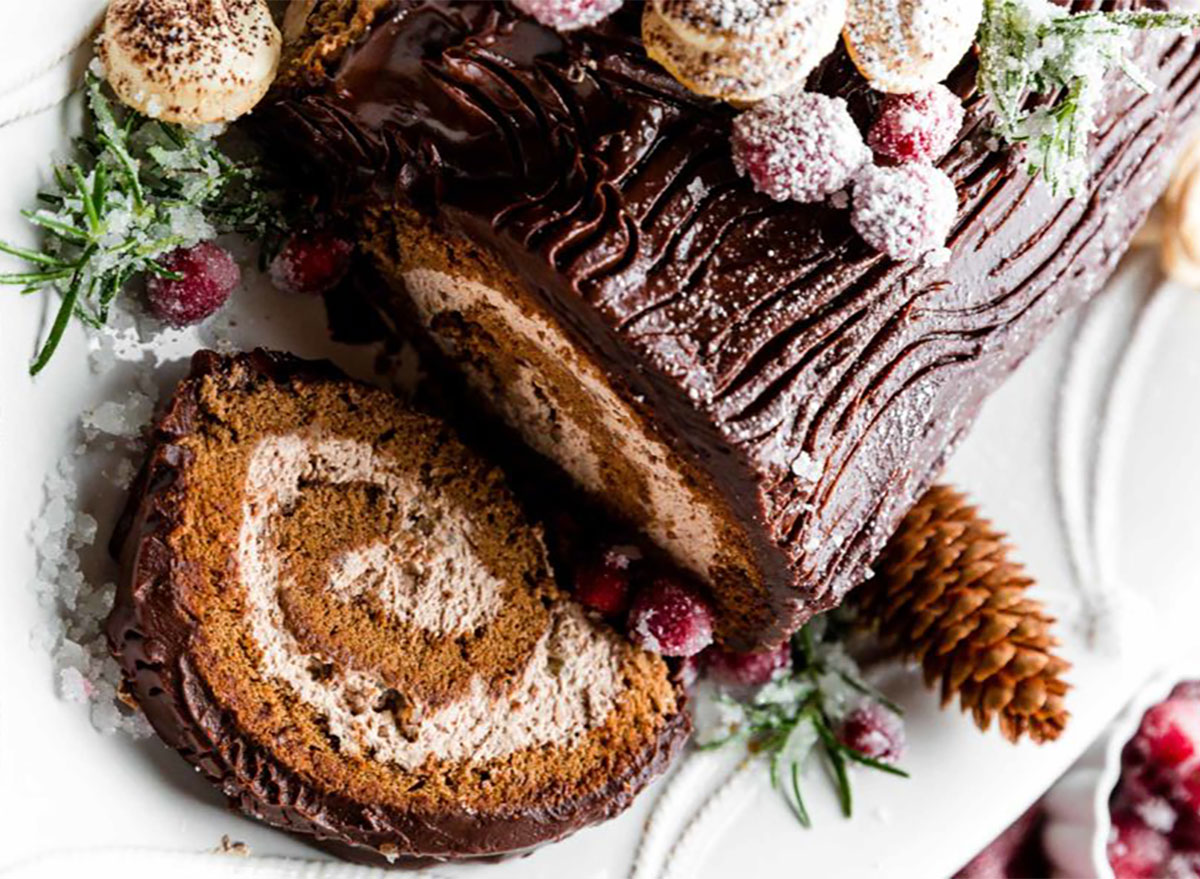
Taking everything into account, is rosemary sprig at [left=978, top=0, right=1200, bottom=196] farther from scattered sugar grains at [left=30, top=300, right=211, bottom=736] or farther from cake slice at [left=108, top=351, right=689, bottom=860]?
scattered sugar grains at [left=30, top=300, right=211, bottom=736]

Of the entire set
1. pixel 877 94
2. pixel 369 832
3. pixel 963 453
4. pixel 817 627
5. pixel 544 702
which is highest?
pixel 877 94

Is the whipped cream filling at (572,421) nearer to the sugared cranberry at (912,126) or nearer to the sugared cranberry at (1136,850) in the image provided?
the sugared cranberry at (912,126)

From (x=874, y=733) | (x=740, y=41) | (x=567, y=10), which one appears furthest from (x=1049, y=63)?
(x=874, y=733)

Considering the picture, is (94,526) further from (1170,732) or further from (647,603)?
(1170,732)

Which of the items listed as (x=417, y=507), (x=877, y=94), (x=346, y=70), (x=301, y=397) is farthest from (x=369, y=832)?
(x=877, y=94)

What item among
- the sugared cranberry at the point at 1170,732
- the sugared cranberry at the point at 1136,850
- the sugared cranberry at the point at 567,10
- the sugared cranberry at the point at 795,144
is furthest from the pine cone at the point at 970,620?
the sugared cranberry at the point at 567,10

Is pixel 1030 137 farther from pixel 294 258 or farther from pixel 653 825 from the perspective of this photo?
pixel 653 825
